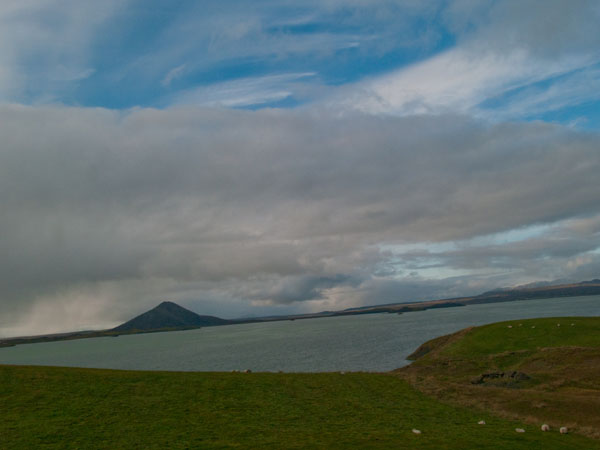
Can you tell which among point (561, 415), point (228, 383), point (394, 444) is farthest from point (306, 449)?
point (561, 415)

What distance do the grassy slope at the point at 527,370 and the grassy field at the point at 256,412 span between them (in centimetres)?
50

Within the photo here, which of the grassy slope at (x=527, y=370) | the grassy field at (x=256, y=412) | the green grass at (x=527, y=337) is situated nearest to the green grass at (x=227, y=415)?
the grassy field at (x=256, y=412)

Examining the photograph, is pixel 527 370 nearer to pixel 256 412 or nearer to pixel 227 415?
pixel 256 412

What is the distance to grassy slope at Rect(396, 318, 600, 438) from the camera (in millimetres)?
36719

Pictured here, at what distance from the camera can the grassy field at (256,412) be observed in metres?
26.2

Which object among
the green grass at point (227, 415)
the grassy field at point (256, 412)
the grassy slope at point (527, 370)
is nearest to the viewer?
the green grass at point (227, 415)

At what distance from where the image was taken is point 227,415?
107 feet

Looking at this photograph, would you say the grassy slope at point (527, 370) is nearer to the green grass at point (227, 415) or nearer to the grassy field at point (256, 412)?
the grassy field at point (256, 412)

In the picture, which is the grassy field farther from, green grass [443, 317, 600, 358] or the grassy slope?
Result: green grass [443, 317, 600, 358]

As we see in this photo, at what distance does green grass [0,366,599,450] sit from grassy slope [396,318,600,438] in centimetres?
394

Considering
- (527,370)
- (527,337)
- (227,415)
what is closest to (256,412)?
(227,415)

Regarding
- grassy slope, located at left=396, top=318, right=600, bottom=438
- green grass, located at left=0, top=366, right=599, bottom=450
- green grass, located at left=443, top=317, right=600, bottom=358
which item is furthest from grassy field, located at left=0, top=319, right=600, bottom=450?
green grass, located at left=443, top=317, right=600, bottom=358

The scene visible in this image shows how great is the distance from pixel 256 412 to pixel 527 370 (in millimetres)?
42868

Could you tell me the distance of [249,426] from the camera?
29969 millimetres
